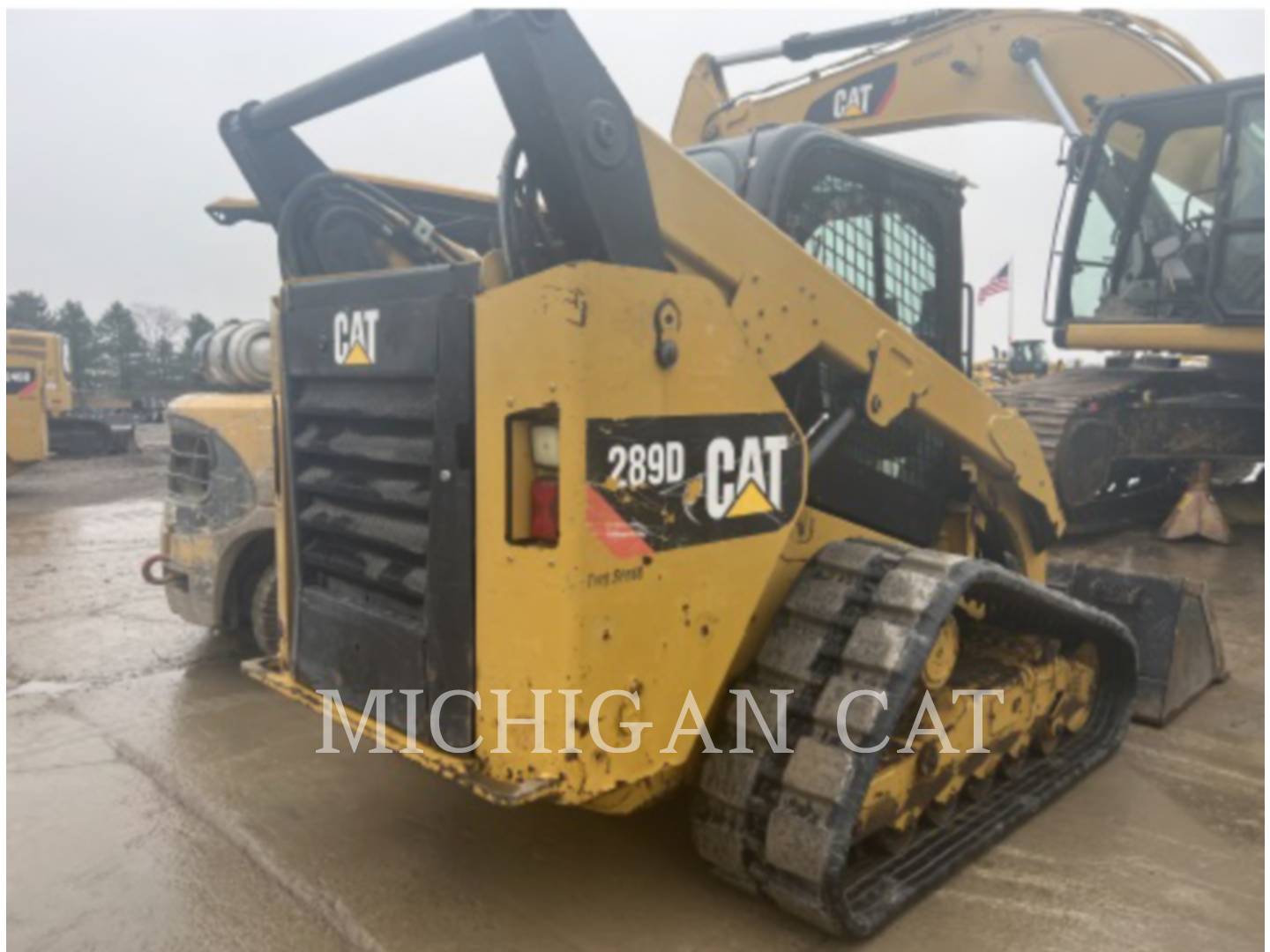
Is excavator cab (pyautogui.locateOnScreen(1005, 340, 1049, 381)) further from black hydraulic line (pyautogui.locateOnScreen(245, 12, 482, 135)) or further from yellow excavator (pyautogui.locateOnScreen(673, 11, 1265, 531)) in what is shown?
black hydraulic line (pyautogui.locateOnScreen(245, 12, 482, 135))

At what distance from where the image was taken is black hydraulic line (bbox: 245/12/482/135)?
7.72 ft

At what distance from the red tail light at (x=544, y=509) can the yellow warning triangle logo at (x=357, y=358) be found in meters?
0.73

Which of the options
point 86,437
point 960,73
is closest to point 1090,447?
point 960,73

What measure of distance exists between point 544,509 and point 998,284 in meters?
20.1

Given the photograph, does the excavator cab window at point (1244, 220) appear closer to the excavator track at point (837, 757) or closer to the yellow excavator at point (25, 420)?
the excavator track at point (837, 757)

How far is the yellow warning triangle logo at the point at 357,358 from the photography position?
2740 mm

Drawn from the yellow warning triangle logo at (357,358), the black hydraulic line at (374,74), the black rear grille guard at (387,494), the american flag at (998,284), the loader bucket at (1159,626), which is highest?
the american flag at (998,284)

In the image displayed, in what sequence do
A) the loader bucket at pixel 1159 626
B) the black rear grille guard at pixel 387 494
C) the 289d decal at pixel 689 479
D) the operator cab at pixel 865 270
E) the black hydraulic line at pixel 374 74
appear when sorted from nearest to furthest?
the 289d decal at pixel 689 479, the black hydraulic line at pixel 374 74, the black rear grille guard at pixel 387 494, the operator cab at pixel 865 270, the loader bucket at pixel 1159 626

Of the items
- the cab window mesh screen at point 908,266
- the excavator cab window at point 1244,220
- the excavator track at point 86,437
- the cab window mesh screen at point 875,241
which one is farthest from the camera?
the excavator track at point 86,437

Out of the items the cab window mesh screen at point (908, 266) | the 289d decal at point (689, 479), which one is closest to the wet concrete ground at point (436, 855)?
the 289d decal at point (689, 479)

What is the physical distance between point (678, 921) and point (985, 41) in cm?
780

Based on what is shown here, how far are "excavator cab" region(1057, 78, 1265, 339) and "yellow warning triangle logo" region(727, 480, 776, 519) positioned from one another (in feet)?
20.8

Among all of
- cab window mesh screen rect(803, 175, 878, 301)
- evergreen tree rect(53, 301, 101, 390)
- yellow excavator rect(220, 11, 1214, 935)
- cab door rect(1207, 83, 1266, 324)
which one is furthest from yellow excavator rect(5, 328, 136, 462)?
evergreen tree rect(53, 301, 101, 390)

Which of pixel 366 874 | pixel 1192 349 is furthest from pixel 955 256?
pixel 1192 349
